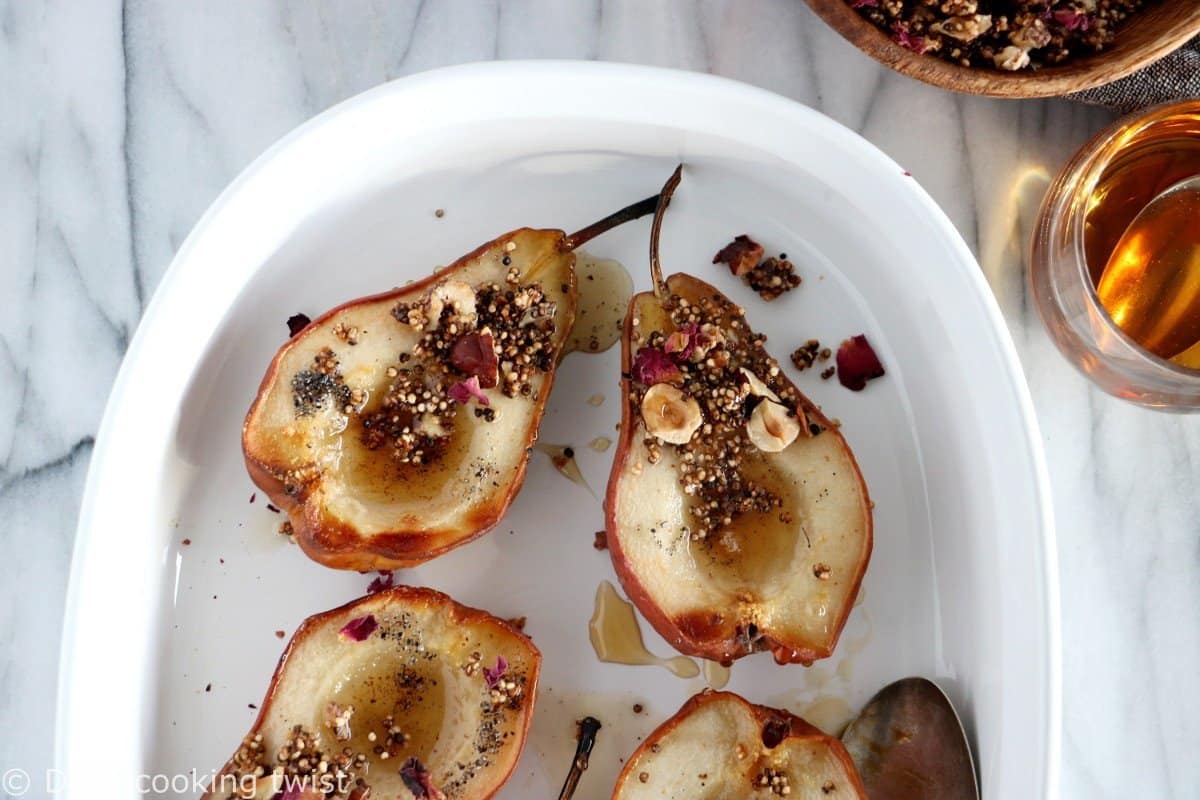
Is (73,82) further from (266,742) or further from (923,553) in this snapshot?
(923,553)

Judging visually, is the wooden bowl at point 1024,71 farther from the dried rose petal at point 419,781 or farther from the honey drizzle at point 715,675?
the dried rose petal at point 419,781

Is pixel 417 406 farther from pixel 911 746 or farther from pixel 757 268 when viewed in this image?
pixel 911 746

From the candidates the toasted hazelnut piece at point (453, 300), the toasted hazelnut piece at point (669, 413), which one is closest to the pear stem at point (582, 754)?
the toasted hazelnut piece at point (669, 413)

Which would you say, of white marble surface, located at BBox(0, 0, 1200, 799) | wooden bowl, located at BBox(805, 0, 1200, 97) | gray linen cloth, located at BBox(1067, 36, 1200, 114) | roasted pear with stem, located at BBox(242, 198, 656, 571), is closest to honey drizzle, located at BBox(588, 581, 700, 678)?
roasted pear with stem, located at BBox(242, 198, 656, 571)

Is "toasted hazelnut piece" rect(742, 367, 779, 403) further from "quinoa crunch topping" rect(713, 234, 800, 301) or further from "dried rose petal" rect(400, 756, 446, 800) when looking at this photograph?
"dried rose petal" rect(400, 756, 446, 800)

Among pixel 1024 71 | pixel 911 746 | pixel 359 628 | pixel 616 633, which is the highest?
pixel 1024 71

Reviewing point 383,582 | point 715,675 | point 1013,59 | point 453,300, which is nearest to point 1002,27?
point 1013,59

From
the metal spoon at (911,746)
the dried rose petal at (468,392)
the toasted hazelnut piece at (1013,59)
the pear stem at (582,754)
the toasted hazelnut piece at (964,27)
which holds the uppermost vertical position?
the toasted hazelnut piece at (964,27)
